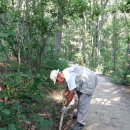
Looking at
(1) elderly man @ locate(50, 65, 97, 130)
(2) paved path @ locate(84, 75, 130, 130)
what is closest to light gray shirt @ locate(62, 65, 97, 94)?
(1) elderly man @ locate(50, 65, 97, 130)

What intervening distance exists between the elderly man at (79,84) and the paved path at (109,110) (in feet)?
1.62

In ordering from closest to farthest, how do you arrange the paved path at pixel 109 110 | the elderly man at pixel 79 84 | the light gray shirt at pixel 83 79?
the elderly man at pixel 79 84, the light gray shirt at pixel 83 79, the paved path at pixel 109 110

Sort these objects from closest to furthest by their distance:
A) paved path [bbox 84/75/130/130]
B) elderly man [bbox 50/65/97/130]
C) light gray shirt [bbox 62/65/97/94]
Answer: elderly man [bbox 50/65/97/130]
light gray shirt [bbox 62/65/97/94]
paved path [bbox 84/75/130/130]

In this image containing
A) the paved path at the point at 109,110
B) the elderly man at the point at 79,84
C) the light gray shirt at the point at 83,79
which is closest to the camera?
the elderly man at the point at 79,84

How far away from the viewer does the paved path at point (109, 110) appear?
871 centimetres

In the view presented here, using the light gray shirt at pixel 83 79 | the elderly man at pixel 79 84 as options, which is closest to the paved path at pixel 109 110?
the elderly man at pixel 79 84

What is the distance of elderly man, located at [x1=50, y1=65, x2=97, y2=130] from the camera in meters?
7.31

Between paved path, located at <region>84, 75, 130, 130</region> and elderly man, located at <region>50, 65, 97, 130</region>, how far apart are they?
0.49 meters

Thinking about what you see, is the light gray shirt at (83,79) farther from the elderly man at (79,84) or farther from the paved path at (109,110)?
the paved path at (109,110)

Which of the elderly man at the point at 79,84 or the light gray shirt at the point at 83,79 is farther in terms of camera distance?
the light gray shirt at the point at 83,79

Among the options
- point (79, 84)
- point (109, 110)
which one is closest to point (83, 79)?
point (79, 84)

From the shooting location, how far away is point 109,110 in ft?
34.1

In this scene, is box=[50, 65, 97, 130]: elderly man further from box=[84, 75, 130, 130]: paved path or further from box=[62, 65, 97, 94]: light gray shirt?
box=[84, 75, 130, 130]: paved path

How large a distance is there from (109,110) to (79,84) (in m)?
2.98
